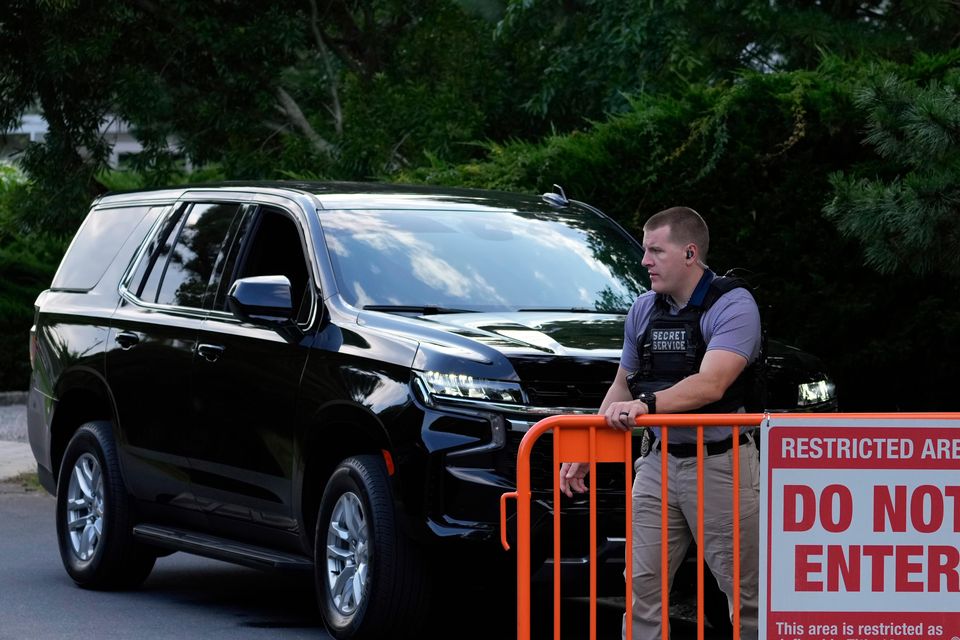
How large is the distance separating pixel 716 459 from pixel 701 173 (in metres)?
4.92

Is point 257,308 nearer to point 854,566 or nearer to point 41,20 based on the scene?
point 854,566

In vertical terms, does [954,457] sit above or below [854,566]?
above

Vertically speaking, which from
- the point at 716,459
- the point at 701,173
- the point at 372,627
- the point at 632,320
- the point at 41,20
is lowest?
the point at 372,627

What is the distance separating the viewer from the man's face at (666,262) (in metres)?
5.97

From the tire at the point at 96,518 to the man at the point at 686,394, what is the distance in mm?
3722

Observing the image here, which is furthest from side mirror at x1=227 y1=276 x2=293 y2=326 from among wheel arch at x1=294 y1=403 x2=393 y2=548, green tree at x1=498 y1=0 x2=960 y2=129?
green tree at x1=498 y1=0 x2=960 y2=129

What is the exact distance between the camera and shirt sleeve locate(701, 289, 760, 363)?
229 inches

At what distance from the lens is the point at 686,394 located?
18.7ft

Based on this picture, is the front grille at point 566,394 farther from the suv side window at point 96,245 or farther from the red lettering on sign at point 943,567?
the suv side window at point 96,245

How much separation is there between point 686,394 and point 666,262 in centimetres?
51

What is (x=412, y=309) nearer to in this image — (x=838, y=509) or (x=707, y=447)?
(x=707, y=447)

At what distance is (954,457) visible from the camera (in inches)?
200

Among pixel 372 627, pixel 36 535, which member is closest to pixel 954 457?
pixel 372 627

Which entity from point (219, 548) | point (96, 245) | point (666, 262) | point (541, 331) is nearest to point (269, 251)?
point (219, 548)
